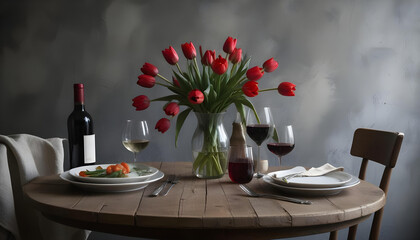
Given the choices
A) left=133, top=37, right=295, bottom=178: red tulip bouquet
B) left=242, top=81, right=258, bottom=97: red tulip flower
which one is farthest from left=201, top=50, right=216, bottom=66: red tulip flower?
left=242, top=81, right=258, bottom=97: red tulip flower

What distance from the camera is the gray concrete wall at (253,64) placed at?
2504 millimetres

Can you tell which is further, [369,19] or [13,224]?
[369,19]

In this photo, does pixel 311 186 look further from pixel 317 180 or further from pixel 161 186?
→ pixel 161 186

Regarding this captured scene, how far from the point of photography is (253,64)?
2643mm

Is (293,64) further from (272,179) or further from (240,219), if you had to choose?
(240,219)

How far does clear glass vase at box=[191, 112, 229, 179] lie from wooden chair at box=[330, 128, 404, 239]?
0.65 metres

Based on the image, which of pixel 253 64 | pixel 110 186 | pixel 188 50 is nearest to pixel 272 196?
pixel 110 186

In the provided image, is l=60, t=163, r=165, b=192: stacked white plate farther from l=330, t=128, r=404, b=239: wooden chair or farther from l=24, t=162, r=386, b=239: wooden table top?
l=330, t=128, r=404, b=239: wooden chair

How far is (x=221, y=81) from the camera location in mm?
1490

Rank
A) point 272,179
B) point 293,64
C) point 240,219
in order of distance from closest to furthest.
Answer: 1. point 240,219
2. point 272,179
3. point 293,64

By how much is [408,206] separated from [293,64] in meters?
1.26

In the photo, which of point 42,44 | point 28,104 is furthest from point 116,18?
point 28,104

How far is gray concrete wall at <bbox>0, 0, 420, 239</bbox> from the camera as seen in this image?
8.21 ft

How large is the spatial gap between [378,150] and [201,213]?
1.02m
